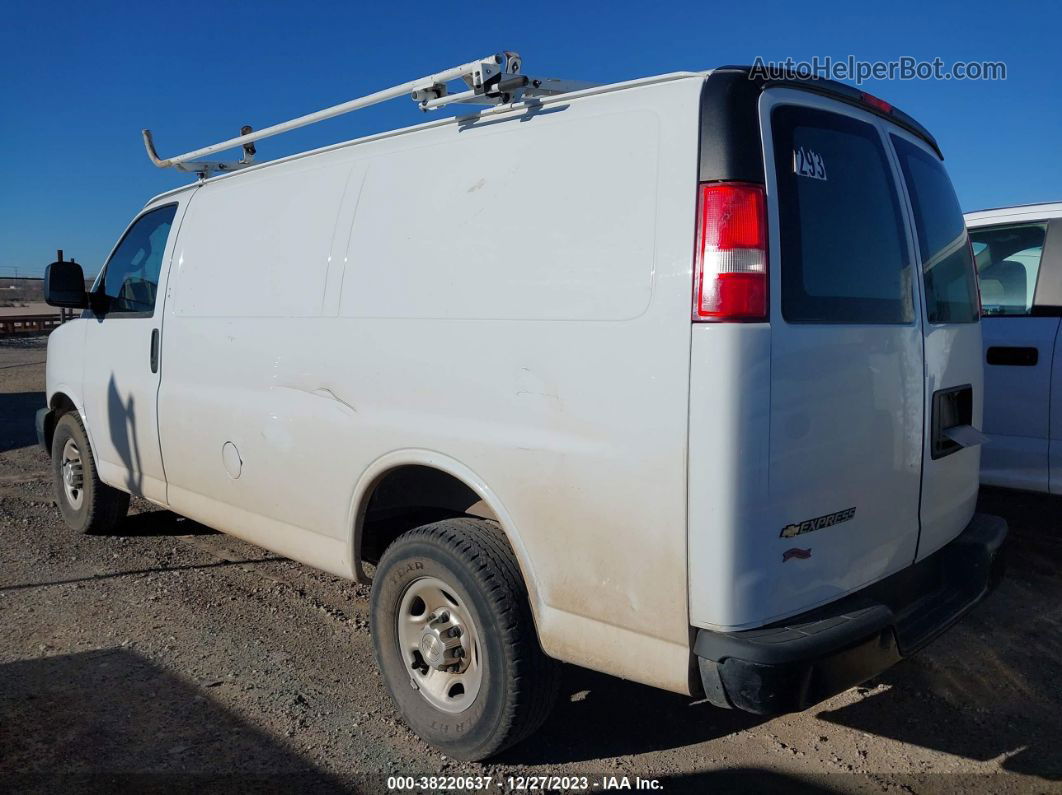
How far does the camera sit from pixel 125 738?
3391 mm

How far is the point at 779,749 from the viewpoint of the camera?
3.36 metres

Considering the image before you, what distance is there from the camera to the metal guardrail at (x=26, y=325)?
28078mm

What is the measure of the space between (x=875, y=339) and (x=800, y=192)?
533 millimetres

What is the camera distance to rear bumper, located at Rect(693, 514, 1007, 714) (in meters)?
2.46

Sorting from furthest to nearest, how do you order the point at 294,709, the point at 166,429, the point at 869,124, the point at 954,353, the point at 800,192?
the point at 166,429, the point at 294,709, the point at 954,353, the point at 869,124, the point at 800,192

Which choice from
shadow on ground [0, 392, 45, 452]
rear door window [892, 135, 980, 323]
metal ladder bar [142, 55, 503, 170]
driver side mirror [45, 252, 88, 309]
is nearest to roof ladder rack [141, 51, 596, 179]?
metal ladder bar [142, 55, 503, 170]

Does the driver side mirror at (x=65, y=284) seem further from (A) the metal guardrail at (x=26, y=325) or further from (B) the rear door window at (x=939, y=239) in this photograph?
(A) the metal guardrail at (x=26, y=325)

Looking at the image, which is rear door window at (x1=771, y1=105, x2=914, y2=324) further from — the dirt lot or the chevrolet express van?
the chevrolet express van

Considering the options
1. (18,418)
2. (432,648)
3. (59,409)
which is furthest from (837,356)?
(18,418)

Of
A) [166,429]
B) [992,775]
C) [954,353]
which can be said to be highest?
[954,353]

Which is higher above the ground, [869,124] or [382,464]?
[869,124]

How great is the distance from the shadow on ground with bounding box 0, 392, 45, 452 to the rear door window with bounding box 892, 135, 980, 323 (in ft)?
29.9

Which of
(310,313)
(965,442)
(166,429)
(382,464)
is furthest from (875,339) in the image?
(166,429)

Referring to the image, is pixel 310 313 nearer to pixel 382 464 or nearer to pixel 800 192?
pixel 382 464
